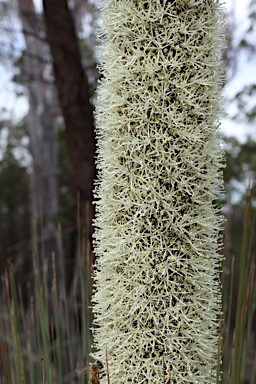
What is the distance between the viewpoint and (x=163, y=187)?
2.06 meters

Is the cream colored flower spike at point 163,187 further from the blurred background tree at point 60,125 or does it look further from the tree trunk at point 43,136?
the tree trunk at point 43,136

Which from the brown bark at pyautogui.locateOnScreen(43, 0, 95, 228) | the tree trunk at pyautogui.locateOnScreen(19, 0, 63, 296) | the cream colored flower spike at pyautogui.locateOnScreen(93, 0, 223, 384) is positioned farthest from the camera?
the tree trunk at pyautogui.locateOnScreen(19, 0, 63, 296)

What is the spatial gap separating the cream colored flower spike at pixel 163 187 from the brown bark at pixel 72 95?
273 cm

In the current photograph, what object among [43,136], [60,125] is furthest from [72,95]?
[60,125]

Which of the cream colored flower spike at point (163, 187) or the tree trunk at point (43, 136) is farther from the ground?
the tree trunk at point (43, 136)

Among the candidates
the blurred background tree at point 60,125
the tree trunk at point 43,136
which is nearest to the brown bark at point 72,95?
the blurred background tree at point 60,125

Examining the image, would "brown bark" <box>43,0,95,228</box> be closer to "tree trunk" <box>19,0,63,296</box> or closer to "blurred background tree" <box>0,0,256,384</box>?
"blurred background tree" <box>0,0,256,384</box>

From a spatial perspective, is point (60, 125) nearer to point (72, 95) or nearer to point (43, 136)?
point (43, 136)

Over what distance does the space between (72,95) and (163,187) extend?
9.89 feet

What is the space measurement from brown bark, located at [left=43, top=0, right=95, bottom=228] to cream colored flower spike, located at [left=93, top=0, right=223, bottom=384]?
2.73 m

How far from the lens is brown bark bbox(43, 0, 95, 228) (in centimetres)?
486

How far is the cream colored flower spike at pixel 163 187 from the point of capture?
2061mm

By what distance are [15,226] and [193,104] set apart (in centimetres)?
1655

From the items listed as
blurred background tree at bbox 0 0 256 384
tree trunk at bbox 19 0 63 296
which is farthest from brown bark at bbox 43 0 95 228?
tree trunk at bbox 19 0 63 296
